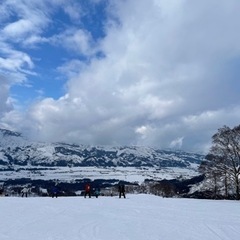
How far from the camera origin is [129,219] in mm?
22234

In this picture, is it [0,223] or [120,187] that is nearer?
[0,223]

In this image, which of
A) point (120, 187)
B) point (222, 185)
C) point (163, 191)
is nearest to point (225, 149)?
point (222, 185)

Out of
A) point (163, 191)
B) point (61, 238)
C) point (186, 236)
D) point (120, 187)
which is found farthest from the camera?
point (163, 191)

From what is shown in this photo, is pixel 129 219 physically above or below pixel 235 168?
below

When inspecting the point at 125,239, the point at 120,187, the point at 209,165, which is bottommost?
the point at 125,239

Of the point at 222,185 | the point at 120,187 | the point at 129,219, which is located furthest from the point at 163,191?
the point at 129,219

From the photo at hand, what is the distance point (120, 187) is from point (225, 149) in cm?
1519

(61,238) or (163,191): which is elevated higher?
(163,191)

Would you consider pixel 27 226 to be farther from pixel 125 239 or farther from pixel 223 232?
pixel 223 232

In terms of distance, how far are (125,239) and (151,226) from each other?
443 cm

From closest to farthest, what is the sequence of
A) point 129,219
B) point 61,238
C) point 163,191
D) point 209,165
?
point 61,238
point 129,219
point 209,165
point 163,191

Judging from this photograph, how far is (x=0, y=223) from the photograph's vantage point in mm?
19656

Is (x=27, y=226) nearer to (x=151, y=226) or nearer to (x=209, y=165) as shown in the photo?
(x=151, y=226)

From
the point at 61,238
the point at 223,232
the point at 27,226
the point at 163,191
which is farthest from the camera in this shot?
the point at 163,191
